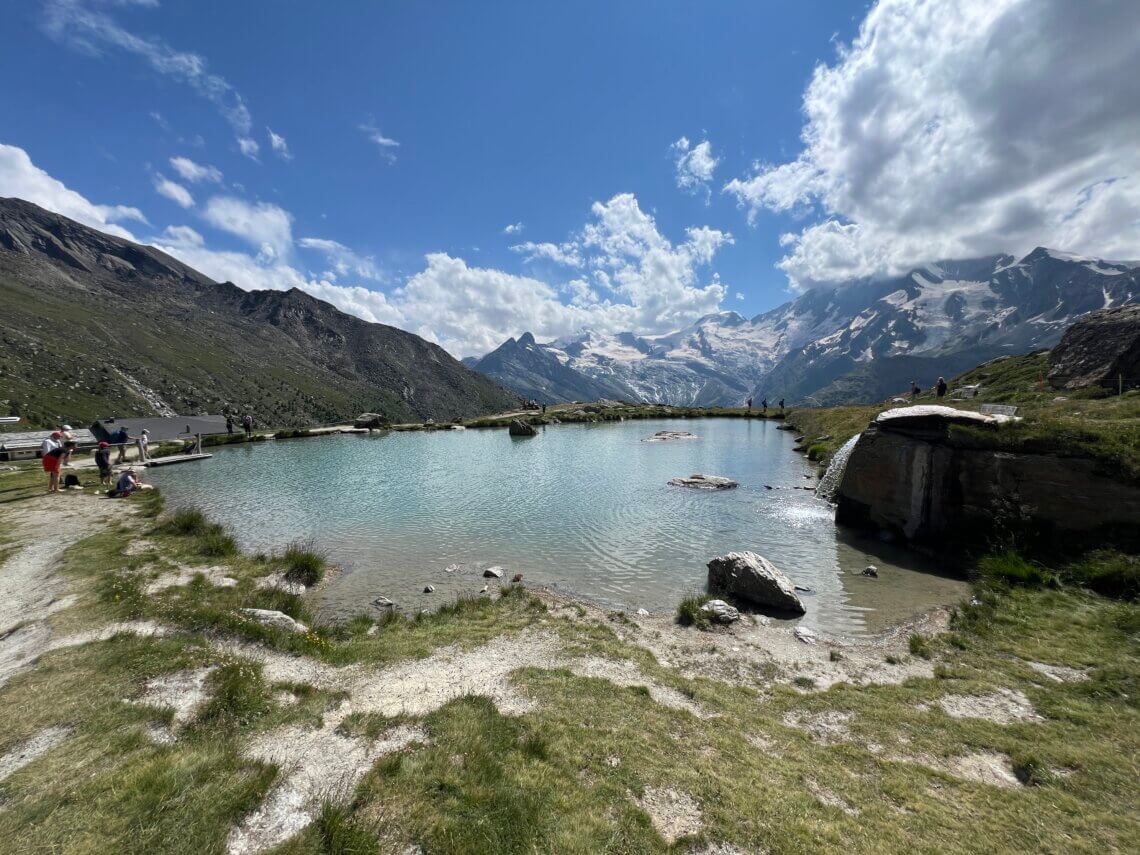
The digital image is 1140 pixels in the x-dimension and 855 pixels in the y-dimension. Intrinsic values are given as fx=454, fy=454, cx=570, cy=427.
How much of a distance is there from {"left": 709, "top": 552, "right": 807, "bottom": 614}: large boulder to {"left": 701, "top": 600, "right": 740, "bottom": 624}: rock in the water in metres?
1.36

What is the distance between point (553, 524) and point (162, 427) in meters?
63.5

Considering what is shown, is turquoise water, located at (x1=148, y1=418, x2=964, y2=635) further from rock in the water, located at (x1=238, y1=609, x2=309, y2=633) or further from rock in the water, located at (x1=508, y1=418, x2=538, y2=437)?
rock in the water, located at (x1=508, y1=418, x2=538, y2=437)

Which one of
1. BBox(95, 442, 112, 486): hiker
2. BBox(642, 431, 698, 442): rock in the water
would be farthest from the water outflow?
BBox(95, 442, 112, 486): hiker

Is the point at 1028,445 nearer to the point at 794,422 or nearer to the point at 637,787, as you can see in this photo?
the point at 637,787

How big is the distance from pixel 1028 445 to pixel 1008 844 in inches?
689

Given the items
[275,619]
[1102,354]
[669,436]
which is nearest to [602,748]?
[275,619]

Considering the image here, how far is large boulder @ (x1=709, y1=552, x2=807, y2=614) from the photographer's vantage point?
54.7ft

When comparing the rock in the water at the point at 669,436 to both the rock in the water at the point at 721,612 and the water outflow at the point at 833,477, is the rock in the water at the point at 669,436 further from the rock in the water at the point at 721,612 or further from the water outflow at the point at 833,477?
the rock in the water at the point at 721,612

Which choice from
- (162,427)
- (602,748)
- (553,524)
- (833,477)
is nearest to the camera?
(602,748)

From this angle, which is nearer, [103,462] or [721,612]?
[721,612]

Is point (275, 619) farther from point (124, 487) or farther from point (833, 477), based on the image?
point (833, 477)

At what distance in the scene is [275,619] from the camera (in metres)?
13.4

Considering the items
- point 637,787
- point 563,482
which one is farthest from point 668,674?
point 563,482

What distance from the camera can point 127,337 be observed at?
125 m
